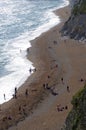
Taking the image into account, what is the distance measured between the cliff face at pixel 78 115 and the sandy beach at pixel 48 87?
15.3 metres

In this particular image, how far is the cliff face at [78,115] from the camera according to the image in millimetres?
28312

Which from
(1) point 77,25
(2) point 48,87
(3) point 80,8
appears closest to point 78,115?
(2) point 48,87

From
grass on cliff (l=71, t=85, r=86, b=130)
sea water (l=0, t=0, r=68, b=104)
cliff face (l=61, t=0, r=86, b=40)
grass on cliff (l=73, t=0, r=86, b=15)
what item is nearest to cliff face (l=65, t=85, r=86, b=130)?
grass on cliff (l=71, t=85, r=86, b=130)

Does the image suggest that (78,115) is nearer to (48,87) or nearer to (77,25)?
(48,87)

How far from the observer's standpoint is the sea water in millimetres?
71188

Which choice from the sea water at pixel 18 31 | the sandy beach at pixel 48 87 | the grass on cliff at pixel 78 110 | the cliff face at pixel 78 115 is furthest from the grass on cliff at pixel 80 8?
the cliff face at pixel 78 115

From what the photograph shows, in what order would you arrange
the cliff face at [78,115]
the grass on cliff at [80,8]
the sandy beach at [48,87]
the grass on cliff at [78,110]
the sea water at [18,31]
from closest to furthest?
1. the cliff face at [78,115]
2. the grass on cliff at [78,110]
3. the sandy beach at [48,87]
4. the sea water at [18,31]
5. the grass on cliff at [80,8]

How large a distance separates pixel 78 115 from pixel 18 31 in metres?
87.6

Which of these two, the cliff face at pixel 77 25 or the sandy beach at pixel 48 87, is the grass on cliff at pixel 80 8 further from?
the sandy beach at pixel 48 87

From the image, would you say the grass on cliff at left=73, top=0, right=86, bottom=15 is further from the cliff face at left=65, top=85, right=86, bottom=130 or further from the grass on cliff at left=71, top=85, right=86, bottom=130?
the cliff face at left=65, top=85, right=86, bottom=130

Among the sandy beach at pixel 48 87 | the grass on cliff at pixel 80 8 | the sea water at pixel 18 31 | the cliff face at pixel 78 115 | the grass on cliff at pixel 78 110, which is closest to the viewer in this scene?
the cliff face at pixel 78 115

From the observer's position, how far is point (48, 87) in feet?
200

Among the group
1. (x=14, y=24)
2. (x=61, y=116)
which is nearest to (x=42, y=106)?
(x=61, y=116)

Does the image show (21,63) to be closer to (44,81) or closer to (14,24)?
(44,81)
